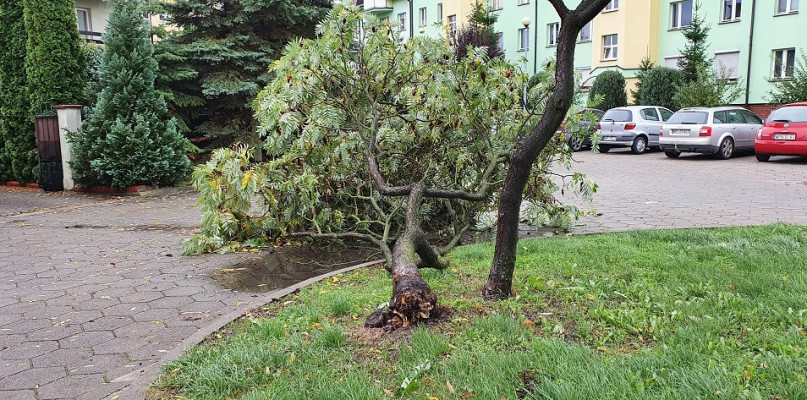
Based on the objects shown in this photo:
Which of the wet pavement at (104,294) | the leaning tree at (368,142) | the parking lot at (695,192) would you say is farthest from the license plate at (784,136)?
the wet pavement at (104,294)

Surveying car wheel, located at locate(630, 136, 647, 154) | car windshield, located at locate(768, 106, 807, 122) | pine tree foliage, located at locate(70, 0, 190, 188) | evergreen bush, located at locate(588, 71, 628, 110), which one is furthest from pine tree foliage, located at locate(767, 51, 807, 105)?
pine tree foliage, located at locate(70, 0, 190, 188)

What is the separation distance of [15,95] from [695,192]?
1470cm

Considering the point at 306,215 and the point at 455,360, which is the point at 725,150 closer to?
the point at 306,215

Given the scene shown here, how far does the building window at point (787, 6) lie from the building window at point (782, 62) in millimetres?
1704

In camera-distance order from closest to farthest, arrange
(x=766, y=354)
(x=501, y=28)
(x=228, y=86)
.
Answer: (x=766, y=354), (x=228, y=86), (x=501, y=28)

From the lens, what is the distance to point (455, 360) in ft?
10.8

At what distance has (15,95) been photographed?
1390 cm

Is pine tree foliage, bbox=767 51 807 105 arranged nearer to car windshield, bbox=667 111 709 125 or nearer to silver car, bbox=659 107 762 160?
silver car, bbox=659 107 762 160

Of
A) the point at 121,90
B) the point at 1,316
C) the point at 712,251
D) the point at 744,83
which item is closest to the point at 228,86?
the point at 121,90

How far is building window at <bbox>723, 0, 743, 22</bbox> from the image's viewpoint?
28797 millimetres

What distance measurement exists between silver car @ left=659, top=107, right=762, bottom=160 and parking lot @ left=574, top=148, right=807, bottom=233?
1.41 feet

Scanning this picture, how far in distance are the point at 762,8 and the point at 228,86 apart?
24749 mm

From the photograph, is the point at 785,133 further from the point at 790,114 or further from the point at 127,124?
the point at 127,124

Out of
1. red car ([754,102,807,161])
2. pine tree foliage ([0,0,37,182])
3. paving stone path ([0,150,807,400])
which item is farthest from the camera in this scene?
red car ([754,102,807,161])
